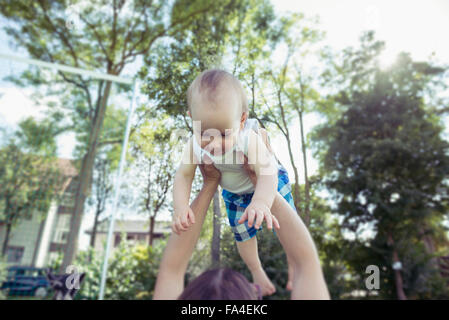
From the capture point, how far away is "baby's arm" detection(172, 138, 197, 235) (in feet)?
1.55

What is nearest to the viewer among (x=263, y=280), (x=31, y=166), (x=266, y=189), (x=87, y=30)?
(x=266, y=189)

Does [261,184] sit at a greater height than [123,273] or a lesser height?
greater

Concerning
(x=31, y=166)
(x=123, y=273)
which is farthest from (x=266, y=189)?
(x=123, y=273)

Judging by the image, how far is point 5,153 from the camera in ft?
14.0

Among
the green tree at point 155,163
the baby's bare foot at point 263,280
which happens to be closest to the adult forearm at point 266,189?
the baby's bare foot at point 263,280

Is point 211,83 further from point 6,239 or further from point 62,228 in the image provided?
point 6,239

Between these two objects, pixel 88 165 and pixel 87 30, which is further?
pixel 87 30

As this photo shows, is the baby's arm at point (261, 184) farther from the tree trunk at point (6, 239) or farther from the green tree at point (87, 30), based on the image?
the tree trunk at point (6, 239)

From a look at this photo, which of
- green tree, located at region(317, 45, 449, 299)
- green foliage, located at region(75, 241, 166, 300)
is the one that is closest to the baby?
green foliage, located at region(75, 241, 166, 300)

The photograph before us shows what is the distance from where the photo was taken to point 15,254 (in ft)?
18.4

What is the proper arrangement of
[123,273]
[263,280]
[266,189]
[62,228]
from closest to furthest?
[266,189] < [263,280] < [123,273] < [62,228]

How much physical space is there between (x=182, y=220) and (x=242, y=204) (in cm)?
18

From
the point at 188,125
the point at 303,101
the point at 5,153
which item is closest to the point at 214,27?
the point at 303,101
